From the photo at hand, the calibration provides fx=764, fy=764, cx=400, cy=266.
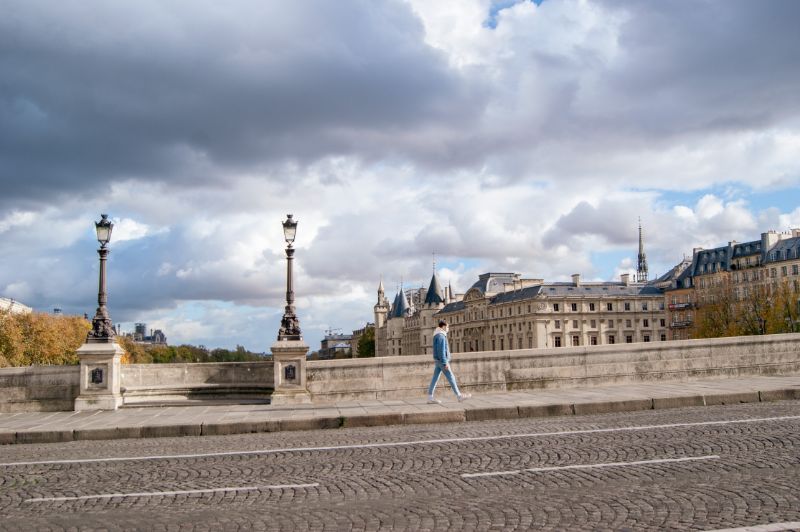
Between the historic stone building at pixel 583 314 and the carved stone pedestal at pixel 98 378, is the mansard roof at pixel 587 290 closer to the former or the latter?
the historic stone building at pixel 583 314

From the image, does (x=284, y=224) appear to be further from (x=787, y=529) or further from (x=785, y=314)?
(x=785, y=314)

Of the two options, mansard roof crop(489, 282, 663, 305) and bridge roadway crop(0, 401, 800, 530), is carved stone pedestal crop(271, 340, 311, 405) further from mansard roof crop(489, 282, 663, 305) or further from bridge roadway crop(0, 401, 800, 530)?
mansard roof crop(489, 282, 663, 305)

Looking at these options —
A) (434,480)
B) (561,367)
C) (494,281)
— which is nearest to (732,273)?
(494,281)

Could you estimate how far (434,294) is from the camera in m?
188

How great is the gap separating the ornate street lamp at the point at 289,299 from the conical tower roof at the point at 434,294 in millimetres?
165812

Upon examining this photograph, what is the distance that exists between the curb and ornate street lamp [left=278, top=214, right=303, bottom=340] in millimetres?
4763

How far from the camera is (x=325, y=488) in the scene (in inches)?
315

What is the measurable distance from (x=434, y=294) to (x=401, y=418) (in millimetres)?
173145

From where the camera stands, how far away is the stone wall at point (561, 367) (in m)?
18.5

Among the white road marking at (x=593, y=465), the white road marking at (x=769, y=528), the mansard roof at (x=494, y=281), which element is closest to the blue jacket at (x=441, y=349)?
the white road marking at (x=593, y=465)

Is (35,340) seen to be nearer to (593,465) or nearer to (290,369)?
(290,369)

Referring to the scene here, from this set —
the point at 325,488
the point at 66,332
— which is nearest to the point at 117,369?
the point at 325,488

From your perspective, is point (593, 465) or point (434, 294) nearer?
point (593, 465)

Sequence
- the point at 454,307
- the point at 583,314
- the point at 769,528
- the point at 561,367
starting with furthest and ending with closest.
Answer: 1. the point at 454,307
2. the point at 583,314
3. the point at 561,367
4. the point at 769,528
